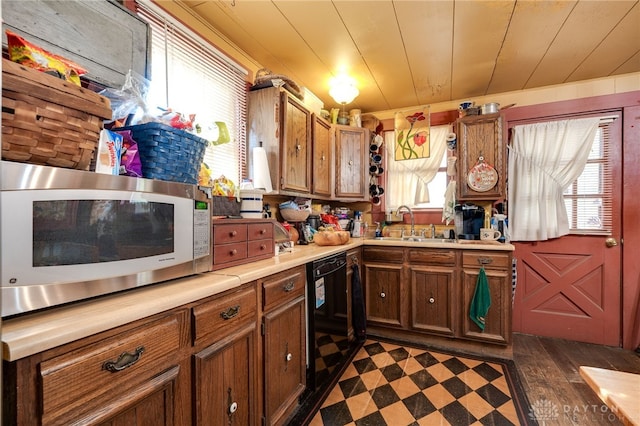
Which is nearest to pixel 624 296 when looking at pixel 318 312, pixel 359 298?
pixel 359 298

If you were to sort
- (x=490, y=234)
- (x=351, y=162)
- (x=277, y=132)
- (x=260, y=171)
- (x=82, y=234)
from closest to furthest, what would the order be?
1. (x=82, y=234)
2. (x=260, y=171)
3. (x=277, y=132)
4. (x=490, y=234)
5. (x=351, y=162)

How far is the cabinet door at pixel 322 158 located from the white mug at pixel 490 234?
1.44 meters

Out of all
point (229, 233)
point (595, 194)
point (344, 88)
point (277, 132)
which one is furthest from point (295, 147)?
point (595, 194)

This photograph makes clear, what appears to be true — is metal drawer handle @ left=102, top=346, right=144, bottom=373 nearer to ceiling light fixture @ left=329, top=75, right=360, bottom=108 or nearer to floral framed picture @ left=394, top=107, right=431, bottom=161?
ceiling light fixture @ left=329, top=75, right=360, bottom=108

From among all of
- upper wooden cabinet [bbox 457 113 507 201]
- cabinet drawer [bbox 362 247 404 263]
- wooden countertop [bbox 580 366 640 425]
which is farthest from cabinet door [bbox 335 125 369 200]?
wooden countertop [bbox 580 366 640 425]

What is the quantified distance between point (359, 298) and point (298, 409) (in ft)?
3.16

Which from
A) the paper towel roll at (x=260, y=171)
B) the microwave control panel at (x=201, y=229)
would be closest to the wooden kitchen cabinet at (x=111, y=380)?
the microwave control panel at (x=201, y=229)

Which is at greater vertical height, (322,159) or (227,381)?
(322,159)

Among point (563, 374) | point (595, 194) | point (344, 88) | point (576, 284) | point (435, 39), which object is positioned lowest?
point (563, 374)

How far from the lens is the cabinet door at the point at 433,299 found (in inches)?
94.6

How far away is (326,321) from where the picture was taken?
6.08 feet

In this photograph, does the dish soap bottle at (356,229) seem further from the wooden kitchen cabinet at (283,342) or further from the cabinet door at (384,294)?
the wooden kitchen cabinet at (283,342)

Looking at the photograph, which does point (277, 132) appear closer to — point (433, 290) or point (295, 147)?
point (295, 147)

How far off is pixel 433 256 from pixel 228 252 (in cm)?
182
